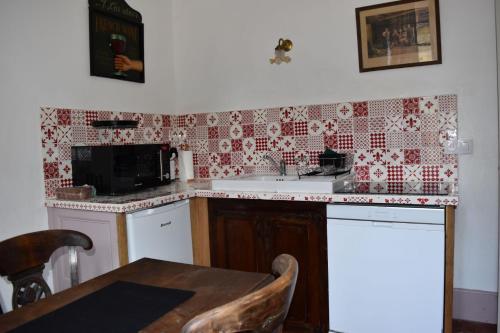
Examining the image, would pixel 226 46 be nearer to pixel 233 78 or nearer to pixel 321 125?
pixel 233 78

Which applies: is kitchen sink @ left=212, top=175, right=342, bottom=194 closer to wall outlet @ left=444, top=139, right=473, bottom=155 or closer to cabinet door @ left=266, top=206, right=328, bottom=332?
cabinet door @ left=266, top=206, right=328, bottom=332

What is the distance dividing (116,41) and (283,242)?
1.78m

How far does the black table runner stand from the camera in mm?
949

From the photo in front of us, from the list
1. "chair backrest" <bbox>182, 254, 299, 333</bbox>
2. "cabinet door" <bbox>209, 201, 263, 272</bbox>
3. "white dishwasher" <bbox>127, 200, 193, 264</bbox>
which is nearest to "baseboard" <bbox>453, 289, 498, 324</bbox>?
"cabinet door" <bbox>209, 201, 263, 272</bbox>

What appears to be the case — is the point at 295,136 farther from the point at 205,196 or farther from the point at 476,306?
the point at 476,306

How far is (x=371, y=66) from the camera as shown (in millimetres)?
2768

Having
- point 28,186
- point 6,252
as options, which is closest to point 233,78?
point 28,186

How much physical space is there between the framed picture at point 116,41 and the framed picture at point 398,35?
159 centimetres

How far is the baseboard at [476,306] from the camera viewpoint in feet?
8.36

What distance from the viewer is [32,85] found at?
2.36 m

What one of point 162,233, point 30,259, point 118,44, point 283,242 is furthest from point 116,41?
point 30,259

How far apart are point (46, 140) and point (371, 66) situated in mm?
2101

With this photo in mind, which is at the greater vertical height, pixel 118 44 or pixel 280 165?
pixel 118 44

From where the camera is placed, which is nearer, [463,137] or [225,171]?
[463,137]
